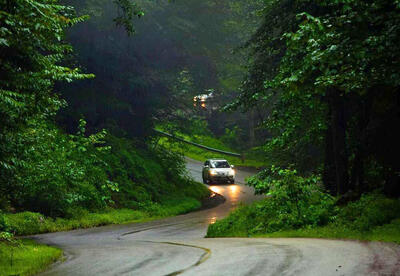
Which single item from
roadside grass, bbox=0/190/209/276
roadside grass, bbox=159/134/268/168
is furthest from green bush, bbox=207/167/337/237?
roadside grass, bbox=159/134/268/168

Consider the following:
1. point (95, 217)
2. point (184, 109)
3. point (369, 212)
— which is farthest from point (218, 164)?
point (369, 212)

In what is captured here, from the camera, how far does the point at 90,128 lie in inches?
1256

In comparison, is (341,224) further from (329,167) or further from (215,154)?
(215,154)

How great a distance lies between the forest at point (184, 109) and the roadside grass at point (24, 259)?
79 cm

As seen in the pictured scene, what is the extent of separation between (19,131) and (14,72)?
1.20 metres

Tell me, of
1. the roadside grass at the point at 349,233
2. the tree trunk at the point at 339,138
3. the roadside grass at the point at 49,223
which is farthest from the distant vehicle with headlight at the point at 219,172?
the roadside grass at the point at 349,233

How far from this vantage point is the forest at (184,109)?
10695mm

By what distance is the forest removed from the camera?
10.7m

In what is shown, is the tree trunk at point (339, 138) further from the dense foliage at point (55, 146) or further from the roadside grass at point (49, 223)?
the roadside grass at point (49, 223)

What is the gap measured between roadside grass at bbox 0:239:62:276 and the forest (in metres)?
0.79

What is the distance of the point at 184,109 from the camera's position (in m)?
35.9

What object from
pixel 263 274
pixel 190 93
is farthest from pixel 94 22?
pixel 263 274

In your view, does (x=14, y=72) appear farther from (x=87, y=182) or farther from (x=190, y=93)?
(x=190, y=93)

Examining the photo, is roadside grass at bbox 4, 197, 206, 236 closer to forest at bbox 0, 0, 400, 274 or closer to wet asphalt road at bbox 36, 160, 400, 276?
forest at bbox 0, 0, 400, 274
